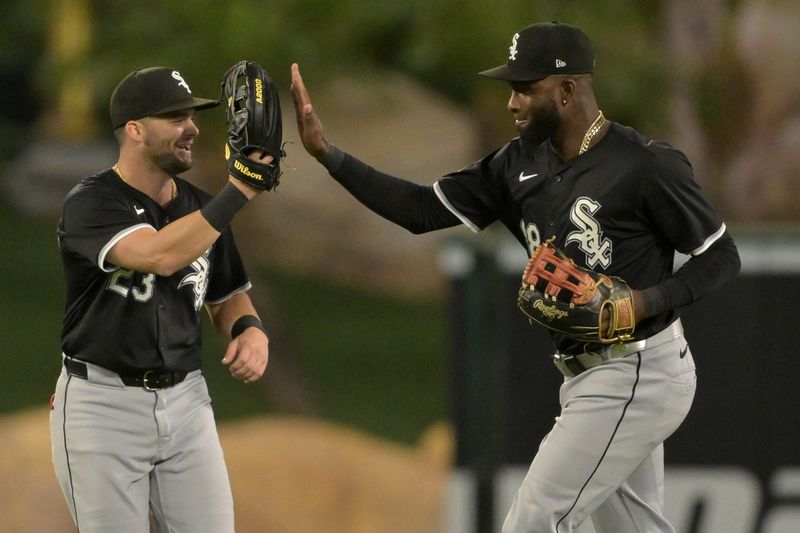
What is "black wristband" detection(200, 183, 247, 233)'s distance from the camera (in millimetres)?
4027

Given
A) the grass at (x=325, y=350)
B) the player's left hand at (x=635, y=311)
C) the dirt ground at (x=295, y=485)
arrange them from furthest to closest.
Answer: the grass at (x=325, y=350)
the dirt ground at (x=295, y=485)
the player's left hand at (x=635, y=311)

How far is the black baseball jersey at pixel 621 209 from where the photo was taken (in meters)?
4.23

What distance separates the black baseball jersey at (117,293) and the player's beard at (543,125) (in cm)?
108

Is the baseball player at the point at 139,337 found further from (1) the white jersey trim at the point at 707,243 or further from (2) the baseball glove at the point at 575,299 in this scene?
(1) the white jersey trim at the point at 707,243

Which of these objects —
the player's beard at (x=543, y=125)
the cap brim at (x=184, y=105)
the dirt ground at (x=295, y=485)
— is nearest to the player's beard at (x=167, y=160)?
the cap brim at (x=184, y=105)

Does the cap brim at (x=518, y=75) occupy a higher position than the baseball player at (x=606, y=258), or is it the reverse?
the cap brim at (x=518, y=75)

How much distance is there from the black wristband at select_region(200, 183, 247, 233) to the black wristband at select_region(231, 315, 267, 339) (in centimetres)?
56

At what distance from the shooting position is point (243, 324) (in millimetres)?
4531

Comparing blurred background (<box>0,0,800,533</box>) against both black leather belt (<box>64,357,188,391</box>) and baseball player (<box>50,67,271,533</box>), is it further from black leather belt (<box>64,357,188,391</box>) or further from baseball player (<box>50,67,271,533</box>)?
black leather belt (<box>64,357,188,391</box>)

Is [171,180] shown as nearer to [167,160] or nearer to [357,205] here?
[167,160]

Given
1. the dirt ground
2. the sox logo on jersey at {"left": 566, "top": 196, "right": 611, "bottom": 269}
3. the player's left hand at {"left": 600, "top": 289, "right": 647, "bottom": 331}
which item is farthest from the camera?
the dirt ground

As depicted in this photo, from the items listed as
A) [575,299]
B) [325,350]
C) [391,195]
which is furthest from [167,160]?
[325,350]

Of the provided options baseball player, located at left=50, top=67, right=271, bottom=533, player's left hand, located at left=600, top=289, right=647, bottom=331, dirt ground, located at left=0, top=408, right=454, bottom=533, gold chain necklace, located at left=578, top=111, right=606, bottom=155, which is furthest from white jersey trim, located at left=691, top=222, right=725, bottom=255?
dirt ground, located at left=0, top=408, right=454, bottom=533

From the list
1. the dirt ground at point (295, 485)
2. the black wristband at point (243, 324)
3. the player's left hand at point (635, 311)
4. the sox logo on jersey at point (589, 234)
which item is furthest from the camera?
the dirt ground at point (295, 485)
